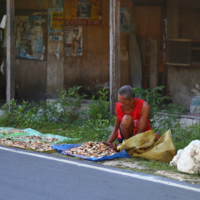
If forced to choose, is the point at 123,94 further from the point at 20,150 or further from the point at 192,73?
the point at 192,73

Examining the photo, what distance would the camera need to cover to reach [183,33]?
10688 millimetres

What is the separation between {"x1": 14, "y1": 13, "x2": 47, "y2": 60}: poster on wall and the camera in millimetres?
12672

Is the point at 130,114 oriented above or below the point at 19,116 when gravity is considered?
above

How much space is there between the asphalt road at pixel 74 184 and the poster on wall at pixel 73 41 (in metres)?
6.26

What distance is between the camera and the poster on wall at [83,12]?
11883 millimetres

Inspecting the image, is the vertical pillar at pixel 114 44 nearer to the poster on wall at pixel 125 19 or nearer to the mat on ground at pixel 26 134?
the mat on ground at pixel 26 134

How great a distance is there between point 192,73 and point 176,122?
255 cm

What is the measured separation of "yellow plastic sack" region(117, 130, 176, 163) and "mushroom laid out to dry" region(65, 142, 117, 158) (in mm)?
209

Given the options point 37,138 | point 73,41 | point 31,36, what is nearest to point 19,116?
point 37,138

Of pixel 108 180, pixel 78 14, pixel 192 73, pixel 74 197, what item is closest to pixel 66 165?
pixel 108 180

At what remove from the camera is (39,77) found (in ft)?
42.1

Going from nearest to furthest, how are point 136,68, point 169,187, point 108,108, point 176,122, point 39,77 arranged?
1. point 169,187
2. point 176,122
3. point 108,108
4. point 136,68
5. point 39,77

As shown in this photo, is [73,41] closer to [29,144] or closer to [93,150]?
[29,144]

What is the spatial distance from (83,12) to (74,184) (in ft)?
25.5
